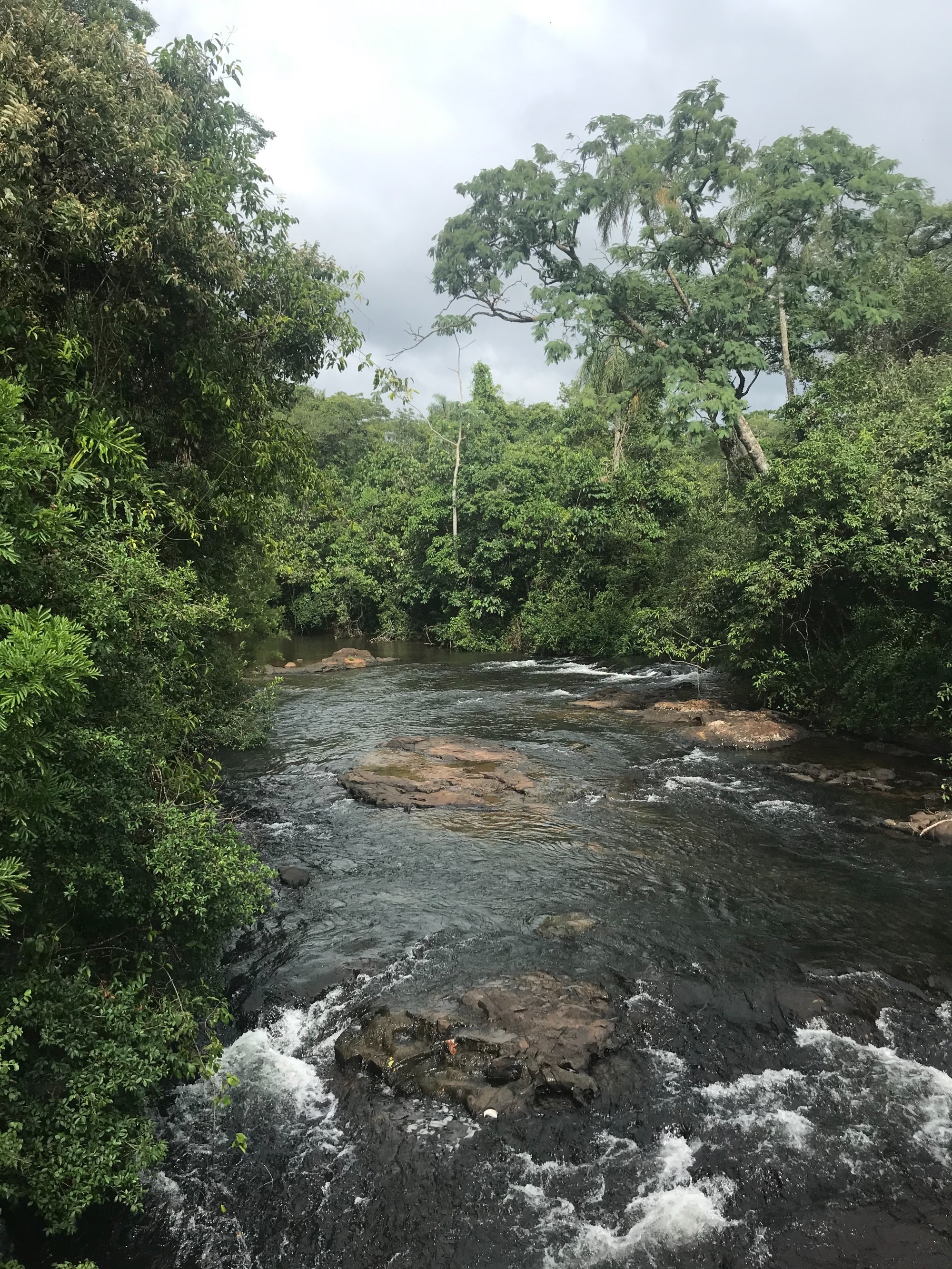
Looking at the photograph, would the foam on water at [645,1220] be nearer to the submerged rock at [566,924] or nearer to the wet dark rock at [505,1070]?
the wet dark rock at [505,1070]

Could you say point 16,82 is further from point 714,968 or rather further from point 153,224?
point 714,968

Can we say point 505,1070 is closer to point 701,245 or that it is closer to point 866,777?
point 866,777

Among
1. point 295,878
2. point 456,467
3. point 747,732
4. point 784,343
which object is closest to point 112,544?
point 295,878

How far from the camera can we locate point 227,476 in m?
8.16

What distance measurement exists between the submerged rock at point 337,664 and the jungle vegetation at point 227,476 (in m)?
6.95

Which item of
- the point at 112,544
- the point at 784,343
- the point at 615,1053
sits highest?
the point at 784,343

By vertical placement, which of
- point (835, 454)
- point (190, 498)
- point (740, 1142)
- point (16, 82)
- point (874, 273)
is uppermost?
point (874, 273)

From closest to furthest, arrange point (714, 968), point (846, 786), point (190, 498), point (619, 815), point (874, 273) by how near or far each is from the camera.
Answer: point (714, 968)
point (190, 498)
point (619, 815)
point (846, 786)
point (874, 273)

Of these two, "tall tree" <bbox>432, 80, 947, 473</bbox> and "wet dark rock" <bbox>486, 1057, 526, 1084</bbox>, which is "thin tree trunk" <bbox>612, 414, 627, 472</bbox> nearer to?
"tall tree" <bbox>432, 80, 947, 473</bbox>

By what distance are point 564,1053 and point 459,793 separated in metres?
6.79

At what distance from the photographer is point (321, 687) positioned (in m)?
24.0

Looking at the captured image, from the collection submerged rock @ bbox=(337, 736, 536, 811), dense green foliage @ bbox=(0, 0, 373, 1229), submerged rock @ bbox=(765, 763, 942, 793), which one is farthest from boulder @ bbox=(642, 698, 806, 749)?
dense green foliage @ bbox=(0, 0, 373, 1229)

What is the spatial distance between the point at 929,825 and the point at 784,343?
15.5 m

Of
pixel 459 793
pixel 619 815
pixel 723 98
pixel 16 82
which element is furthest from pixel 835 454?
pixel 16 82
